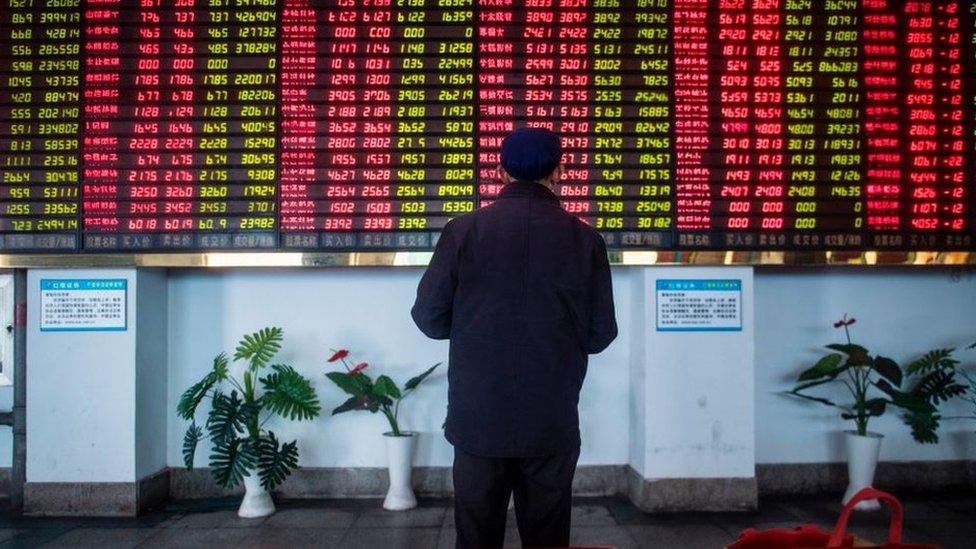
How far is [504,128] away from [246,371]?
210 centimetres

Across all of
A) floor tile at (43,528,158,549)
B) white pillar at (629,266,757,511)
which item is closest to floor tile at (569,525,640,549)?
white pillar at (629,266,757,511)

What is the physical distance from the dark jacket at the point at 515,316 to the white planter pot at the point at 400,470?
6.89 feet

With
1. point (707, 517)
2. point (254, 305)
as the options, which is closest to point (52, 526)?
point (254, 305)

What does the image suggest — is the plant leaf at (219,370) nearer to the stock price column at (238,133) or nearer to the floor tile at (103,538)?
the stock price column at (238,133)

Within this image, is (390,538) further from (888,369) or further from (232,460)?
(888,369)

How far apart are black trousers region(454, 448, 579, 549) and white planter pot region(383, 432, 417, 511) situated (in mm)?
2033

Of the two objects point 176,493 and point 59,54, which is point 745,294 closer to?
point 176,493

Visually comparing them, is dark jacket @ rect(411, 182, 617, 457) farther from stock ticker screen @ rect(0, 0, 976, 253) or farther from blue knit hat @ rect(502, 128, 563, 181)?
stock ticker screen @ rect(0, 0, 976, 253)

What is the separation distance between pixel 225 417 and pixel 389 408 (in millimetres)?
938

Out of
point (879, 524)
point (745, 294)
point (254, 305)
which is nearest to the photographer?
point (879, 524)

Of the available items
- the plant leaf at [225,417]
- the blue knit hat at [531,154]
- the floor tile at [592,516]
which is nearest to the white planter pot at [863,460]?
the floor tile at [592,516]

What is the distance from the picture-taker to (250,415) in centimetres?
432

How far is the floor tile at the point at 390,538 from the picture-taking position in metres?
3.98

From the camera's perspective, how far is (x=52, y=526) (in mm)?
4293
